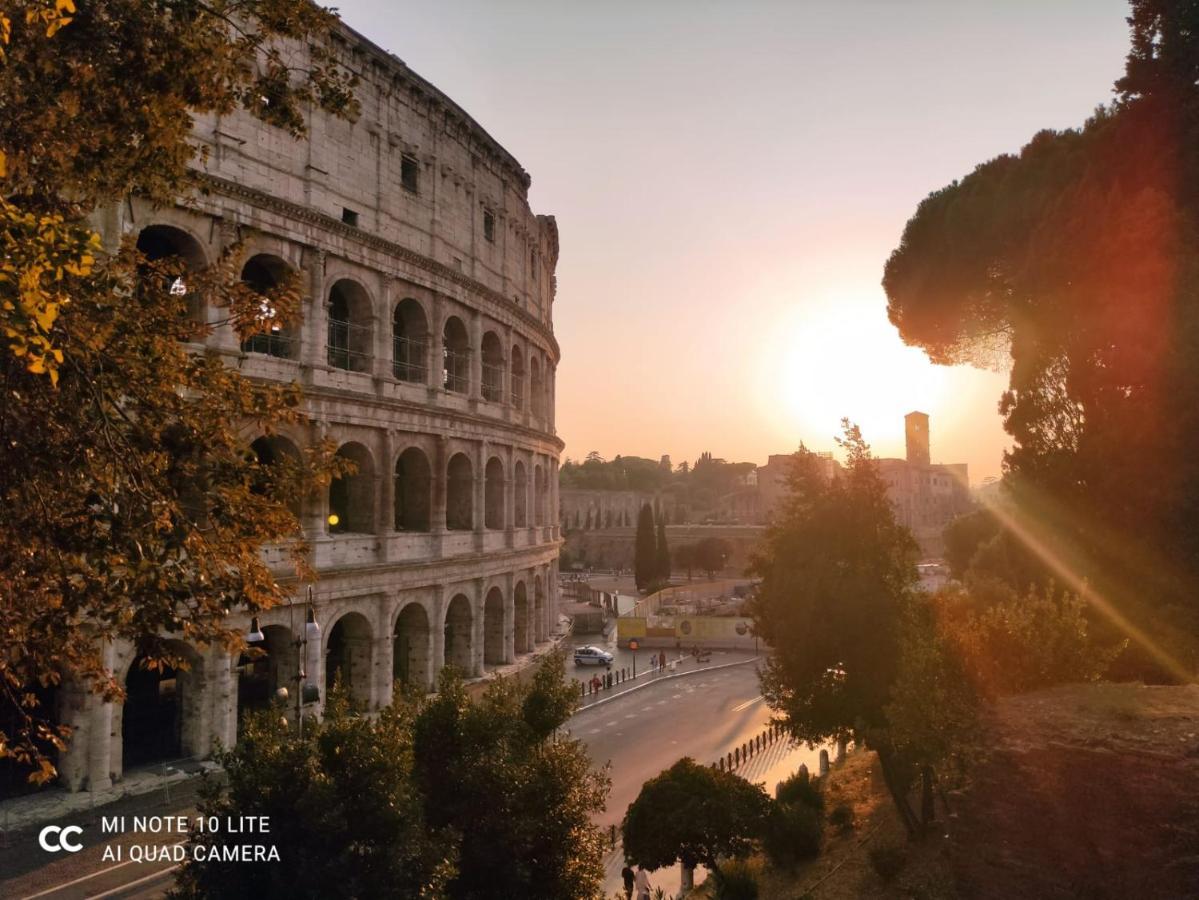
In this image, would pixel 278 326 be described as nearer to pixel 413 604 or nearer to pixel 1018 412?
pixel 1018 412

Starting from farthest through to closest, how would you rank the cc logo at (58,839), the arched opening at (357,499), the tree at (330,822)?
1. the arched opening at (357,499)
2. the cc logo at (58,839)
3. the tree at (330,822)

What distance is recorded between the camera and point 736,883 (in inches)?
501

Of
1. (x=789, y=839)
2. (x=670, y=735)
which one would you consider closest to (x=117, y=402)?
(x=789, y=839)

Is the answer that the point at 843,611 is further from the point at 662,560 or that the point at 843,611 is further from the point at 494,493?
the point at 662,560

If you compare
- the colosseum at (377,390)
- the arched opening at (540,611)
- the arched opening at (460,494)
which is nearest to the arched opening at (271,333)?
the colosseum at (377,390)

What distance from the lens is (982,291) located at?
1789 cm

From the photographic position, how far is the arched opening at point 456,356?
23875 millimetres

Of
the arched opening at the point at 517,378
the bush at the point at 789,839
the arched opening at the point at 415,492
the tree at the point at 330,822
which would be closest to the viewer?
the tree at the point at 330,822

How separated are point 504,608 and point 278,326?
18324mm

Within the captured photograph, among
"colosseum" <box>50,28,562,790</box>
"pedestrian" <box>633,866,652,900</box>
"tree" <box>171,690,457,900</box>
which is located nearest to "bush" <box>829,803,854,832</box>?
"pedestrian" <box>633,866,652,900</box>

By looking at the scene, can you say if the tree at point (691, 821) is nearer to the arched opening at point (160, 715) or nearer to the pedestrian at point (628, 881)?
the pedestrian at point (628, 881)

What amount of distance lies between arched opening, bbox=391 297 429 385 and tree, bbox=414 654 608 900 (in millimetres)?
12576

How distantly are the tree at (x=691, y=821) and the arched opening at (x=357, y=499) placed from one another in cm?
1017

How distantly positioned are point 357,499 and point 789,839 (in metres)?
12.6
